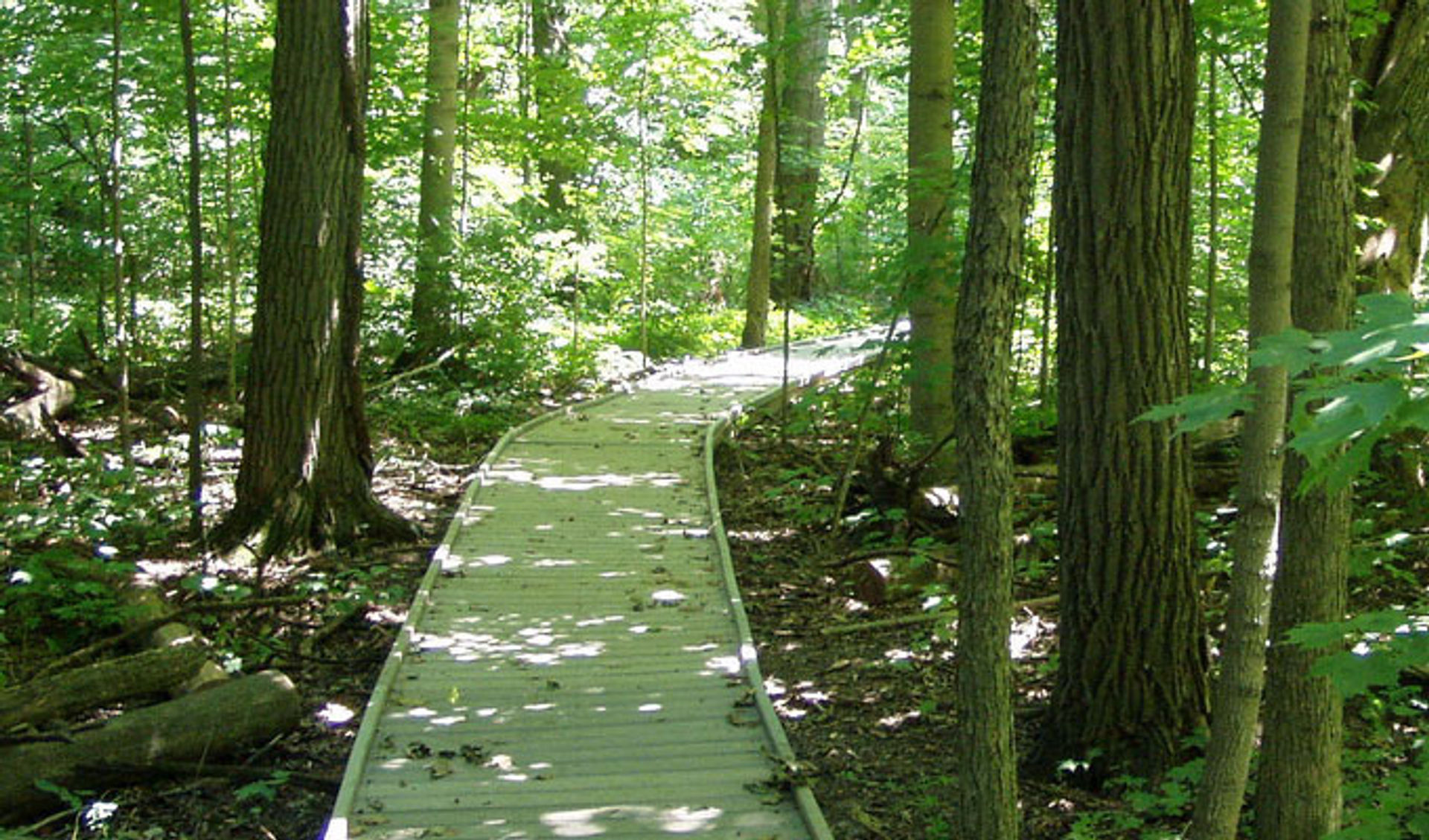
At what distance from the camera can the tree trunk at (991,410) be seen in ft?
11.8

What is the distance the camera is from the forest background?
4.96 m

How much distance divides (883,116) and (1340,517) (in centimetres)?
2837

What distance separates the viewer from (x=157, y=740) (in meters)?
5.34

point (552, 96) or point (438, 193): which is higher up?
point (552, 96)

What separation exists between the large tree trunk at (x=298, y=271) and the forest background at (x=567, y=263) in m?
0.09

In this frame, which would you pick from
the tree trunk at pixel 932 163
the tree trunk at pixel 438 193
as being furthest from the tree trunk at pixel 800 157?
the tree trunk at pixel 932 163

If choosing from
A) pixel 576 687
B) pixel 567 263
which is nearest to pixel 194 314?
pixel 576 687

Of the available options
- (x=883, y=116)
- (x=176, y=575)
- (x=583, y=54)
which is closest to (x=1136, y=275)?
(x=176, y=575)

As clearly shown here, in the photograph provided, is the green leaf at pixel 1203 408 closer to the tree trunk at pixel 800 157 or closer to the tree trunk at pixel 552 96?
the tree trunk at pixel 552 96

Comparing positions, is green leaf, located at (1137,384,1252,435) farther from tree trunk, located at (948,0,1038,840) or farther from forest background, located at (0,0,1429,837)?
tree trunk, located at (948,0,1038,840)

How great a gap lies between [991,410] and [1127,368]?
1459mm

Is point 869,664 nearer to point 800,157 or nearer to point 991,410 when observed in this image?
point 991,410

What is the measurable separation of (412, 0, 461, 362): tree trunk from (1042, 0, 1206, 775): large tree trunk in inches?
419

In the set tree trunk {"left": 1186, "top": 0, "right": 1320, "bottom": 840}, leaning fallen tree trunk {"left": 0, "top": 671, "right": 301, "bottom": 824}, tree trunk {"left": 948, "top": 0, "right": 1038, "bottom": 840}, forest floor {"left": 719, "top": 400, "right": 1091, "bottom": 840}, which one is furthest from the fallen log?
tree trunk {"left": 1186, "top": 0, "right": 1320, "bottom": 840}
